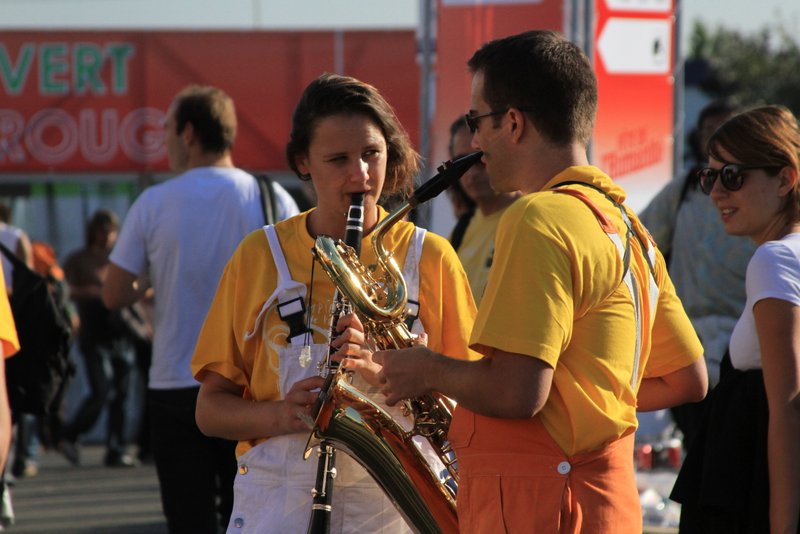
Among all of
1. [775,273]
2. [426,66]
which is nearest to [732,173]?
[775,273]

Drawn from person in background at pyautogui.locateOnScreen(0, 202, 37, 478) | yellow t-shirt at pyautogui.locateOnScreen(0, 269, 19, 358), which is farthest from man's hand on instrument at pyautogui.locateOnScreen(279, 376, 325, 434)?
person in background at pyautogui.locateOnScreen(0, 202, 37, 478)

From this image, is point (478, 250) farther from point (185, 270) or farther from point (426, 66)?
point (426, 66)

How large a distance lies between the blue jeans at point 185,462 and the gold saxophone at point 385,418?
1907 millimetres

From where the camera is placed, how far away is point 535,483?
245 cm

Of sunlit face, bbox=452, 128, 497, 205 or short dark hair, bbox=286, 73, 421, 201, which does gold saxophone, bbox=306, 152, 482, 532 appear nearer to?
short dark hair, bbox=286, 73, 421, 201

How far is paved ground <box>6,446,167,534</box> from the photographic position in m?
8.05

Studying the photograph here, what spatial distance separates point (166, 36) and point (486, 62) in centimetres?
977

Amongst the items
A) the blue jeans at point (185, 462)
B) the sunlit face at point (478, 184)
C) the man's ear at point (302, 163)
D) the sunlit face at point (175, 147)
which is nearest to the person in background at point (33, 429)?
the sunlit face at point (175, 147)

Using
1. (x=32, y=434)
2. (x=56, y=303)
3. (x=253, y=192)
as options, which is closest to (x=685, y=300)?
(x=253, y=192)

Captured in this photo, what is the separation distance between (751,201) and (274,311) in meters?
1.28

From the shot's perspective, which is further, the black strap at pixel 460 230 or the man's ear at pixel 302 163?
the black strap at pixel 460 230

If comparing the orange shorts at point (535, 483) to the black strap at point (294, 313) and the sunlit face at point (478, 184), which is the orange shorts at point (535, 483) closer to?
the black strap at point (294, 313)

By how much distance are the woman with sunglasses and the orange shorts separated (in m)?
0.73

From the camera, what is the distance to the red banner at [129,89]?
11.9 meters
